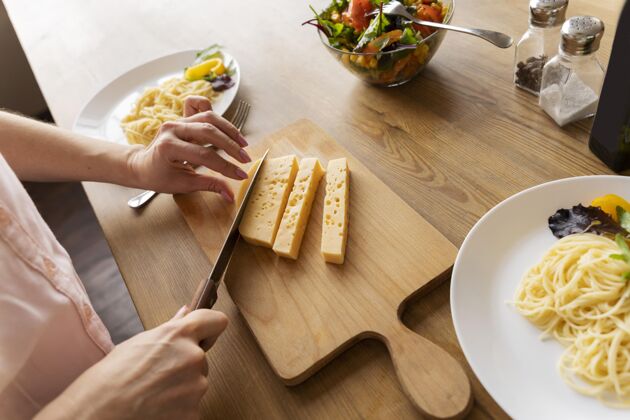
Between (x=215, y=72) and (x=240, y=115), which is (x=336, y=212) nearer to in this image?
(x=240, y=115)

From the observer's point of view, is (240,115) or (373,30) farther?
(240,115)

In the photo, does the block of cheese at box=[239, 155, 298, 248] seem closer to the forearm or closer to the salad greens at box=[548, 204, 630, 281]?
the forearm

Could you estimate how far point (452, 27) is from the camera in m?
1.14

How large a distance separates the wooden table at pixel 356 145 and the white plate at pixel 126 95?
0.08 meters

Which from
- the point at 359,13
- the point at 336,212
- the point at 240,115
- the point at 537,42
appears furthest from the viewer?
the point at 240,115

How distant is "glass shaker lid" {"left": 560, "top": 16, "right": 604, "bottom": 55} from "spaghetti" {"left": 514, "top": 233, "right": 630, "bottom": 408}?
0.36 metres

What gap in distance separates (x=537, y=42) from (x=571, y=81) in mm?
128

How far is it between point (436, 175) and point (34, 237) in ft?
2.48

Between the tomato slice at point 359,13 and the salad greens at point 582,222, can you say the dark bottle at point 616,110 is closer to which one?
the salad greens at point 582,222

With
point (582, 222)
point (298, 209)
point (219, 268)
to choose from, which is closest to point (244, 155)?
point (298, 209)

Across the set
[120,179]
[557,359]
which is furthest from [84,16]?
[557,359]

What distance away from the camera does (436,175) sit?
3.43 ft

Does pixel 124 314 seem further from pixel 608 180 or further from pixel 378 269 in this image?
pixel 608 180

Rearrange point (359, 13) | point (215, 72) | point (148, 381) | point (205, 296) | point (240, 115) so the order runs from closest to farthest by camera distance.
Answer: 1. point (148, 381)
2. point (205, 296)
3. point (359, 13)
4. point (240, 115)
5. point (215, 72)
